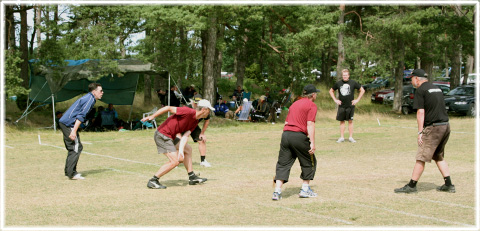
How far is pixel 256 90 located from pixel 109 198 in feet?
113

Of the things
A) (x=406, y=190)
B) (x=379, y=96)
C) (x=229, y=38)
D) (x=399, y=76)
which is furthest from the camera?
(x=379, y=96)

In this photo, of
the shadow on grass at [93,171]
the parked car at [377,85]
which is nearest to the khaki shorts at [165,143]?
the shadow on grass at [93,171]

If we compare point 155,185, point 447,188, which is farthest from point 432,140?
point 155,185

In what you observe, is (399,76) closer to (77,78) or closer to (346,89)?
(77,78)

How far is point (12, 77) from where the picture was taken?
1969 centimetres

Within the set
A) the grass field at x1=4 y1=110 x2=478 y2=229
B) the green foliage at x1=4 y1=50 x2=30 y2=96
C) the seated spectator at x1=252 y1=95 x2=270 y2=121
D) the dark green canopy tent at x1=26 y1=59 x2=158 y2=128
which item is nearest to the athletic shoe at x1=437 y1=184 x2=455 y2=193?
the grass field at x1=4 y1=110 x2=478 y2=229

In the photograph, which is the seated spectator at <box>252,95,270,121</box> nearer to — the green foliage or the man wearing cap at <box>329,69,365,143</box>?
the green foliage

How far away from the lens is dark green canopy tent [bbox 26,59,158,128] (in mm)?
21938

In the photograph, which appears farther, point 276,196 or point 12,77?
point 12,77

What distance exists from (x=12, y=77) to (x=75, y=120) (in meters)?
10.6

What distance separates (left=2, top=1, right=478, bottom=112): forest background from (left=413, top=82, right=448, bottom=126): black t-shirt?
1435 centimetres

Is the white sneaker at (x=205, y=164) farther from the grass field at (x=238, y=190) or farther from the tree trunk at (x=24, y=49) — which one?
the tree trunk at (x=24, y=49)

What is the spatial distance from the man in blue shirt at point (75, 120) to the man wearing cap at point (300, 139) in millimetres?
3960

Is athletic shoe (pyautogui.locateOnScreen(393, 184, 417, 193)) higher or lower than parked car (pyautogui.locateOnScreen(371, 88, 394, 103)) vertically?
higher
